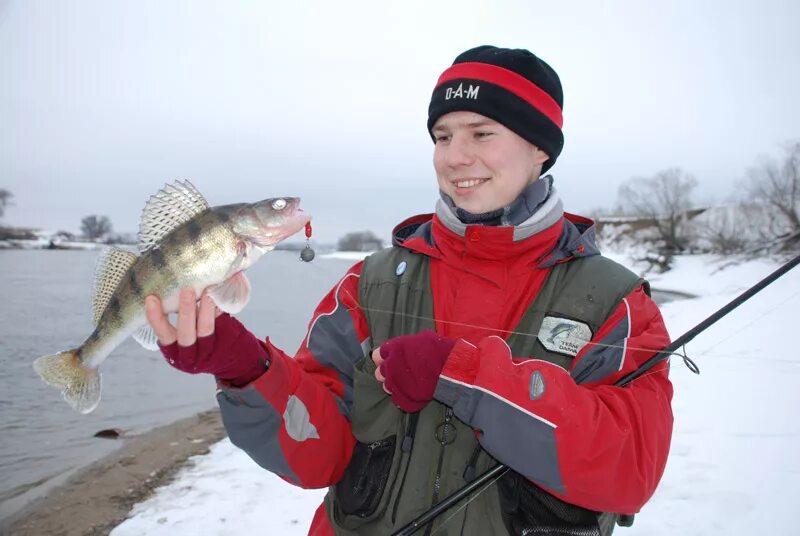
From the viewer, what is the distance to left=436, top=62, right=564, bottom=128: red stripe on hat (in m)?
2.00

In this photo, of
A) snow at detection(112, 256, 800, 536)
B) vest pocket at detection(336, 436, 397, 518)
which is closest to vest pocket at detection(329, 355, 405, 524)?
vest pocket at detection(336, 436, 397, 518)

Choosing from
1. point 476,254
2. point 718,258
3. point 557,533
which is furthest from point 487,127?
point 718,258

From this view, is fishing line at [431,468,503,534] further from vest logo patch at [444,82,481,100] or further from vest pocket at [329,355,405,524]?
vest logo patch at [444,82,481,100]

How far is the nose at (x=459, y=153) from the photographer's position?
1.89 m

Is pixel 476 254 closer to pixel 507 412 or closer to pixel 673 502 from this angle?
pixel 507 412

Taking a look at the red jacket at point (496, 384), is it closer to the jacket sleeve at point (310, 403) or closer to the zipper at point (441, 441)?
the jacket sleeve at point (310, 403)

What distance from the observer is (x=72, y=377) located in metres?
1.87

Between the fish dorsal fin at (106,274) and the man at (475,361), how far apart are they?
432mm

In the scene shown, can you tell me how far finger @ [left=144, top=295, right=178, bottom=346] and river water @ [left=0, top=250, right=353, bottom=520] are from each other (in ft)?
1.88

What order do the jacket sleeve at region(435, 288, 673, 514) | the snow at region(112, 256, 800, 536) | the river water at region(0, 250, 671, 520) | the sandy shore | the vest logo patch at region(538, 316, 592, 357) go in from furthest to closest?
1. the river water at region(0, 250, 671, 520)
2. the sandy shore
3. the snow at region(112, 256, 800, 536)
4. the vest logo patch at region(538, 316, 592, 357)
5. the jacket sleeve at region(435, 288, 673, 514)

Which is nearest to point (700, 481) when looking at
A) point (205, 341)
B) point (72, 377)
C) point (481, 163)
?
point (481, 163)

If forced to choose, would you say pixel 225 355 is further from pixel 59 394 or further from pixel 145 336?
pixel 59 394

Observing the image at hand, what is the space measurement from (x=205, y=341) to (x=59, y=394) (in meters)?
8.67

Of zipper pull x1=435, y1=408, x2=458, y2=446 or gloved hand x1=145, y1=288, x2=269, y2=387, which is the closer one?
gloved hand x1=145, y1=288, x2=269, y2=387
